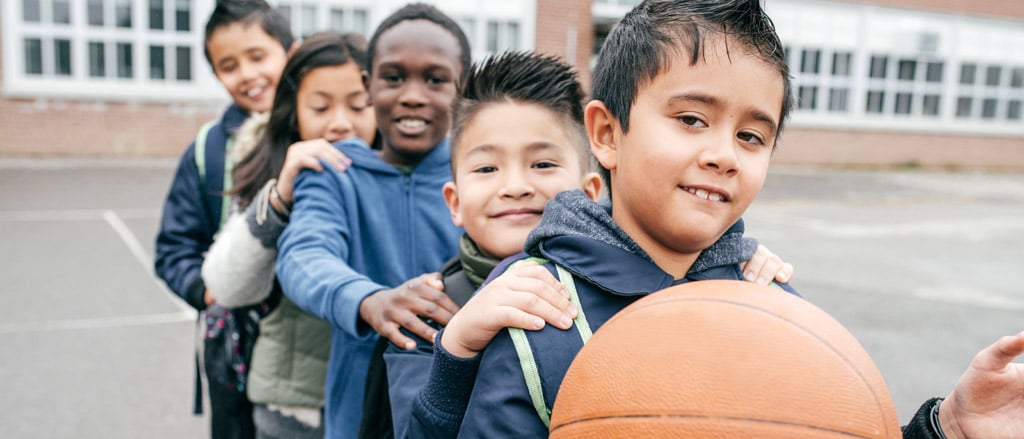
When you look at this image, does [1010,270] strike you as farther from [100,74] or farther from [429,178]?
[100,74]

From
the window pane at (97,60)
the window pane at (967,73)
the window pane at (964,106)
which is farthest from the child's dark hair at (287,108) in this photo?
the window pane at (967,73)

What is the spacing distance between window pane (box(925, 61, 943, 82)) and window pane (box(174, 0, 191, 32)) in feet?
56.8

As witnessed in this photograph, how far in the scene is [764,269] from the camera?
1.53 metres

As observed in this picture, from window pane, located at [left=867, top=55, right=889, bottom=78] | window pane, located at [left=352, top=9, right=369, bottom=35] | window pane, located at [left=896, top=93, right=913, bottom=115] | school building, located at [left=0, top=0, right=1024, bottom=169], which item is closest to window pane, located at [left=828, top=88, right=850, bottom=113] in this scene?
school building, located at [left=0, top=0, right=1024, bottom=169]

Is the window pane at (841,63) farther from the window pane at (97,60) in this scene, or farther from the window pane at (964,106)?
the window pane at (97,60)

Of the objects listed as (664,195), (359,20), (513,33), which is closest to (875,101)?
(513,33)

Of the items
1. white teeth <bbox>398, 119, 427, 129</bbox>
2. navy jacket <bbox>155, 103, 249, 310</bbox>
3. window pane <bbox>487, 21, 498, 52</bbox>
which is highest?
white teeth <bbox>398, 119, 427, 129</bbox>

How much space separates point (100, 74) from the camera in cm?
1402

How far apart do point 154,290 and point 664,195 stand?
6.00m

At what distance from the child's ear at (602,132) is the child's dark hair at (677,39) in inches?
0.6

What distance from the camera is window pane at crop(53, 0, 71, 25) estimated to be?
1365 centimetres

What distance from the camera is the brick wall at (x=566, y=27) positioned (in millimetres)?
16469

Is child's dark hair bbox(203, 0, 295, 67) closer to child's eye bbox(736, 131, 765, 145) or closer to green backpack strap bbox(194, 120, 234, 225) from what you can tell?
green backpack strap bbox(194, 120, 234, 225)

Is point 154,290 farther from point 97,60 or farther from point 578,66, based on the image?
point 578,66
